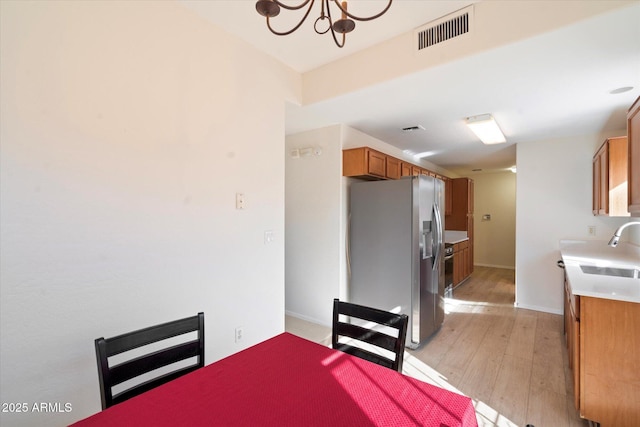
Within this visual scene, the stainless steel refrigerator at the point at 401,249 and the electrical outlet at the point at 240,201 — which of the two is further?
the stainless steel refrigerator at the point at 401,249

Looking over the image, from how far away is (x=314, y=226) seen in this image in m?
3.66

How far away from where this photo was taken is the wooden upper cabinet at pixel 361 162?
10.9ft

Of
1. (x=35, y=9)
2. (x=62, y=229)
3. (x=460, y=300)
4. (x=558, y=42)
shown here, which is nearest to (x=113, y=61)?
(x=35, y=9)

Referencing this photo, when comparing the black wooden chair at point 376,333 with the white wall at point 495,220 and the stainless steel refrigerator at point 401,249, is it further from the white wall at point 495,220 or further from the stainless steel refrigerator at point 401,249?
the white wall at point 495,220

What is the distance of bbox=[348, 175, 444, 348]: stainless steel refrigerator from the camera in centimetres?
303

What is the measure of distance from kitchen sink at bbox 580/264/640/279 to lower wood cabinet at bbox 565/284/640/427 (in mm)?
871

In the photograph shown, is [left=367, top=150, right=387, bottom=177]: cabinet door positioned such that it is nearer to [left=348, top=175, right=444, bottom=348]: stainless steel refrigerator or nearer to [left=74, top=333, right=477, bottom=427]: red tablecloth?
[left=348, top=175, right=444, bottom=348]: stainless steel refrigerator

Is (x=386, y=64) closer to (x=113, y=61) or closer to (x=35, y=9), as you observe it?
(x=113, y=61)

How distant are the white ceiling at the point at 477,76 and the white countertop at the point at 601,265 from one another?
55.9 inches

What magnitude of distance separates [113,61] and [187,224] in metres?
0.99

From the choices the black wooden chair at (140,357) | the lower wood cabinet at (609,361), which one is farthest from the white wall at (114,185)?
the lower wood cabinet at (609,361)

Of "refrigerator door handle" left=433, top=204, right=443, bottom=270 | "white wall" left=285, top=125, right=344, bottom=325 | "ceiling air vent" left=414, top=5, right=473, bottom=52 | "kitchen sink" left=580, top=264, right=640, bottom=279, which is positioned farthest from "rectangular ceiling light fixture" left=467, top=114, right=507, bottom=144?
"kitchen sink" left=580, top=264, right=640, bottom=279

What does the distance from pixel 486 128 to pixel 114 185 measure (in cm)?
356

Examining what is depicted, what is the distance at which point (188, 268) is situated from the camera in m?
1.96
